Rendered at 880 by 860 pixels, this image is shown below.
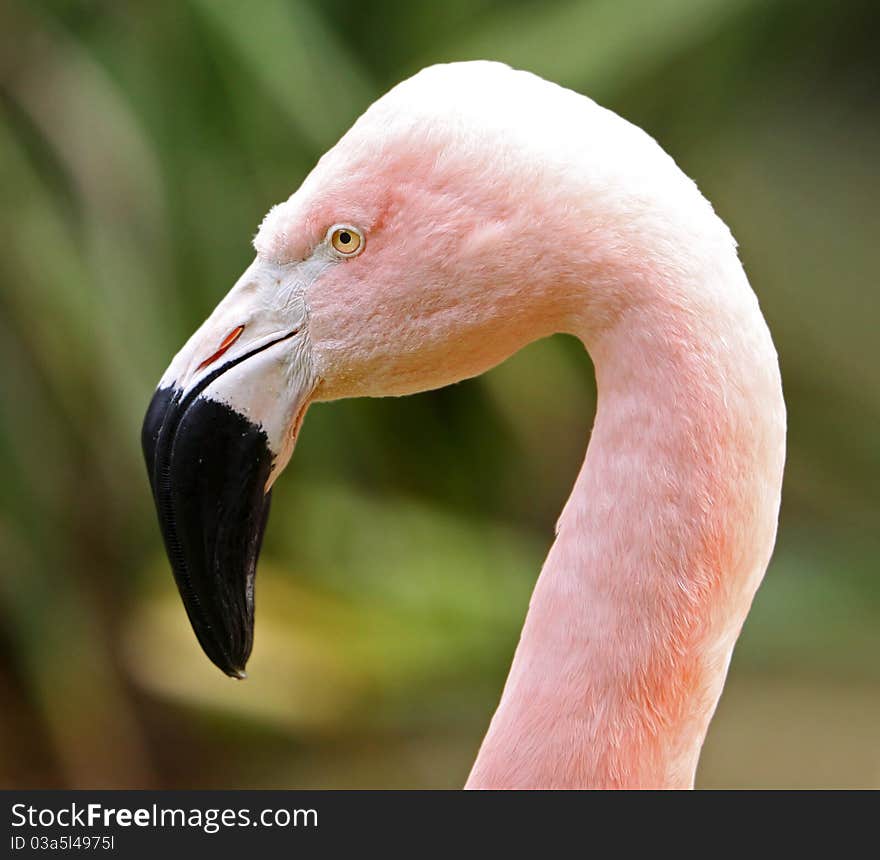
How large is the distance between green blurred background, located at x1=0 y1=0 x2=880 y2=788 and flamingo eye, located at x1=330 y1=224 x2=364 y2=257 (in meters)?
1.56

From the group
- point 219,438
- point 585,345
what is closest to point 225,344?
point 219,438

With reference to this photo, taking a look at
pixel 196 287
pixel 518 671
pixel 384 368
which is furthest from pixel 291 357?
pixel 196 287

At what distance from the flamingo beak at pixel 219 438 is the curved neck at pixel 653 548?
250mm

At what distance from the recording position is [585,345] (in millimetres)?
884

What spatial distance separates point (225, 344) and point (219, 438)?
8 centimetres

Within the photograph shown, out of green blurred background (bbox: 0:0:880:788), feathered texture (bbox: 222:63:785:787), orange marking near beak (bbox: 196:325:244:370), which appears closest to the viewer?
feathered texture (bbox: 222:63:785:787)

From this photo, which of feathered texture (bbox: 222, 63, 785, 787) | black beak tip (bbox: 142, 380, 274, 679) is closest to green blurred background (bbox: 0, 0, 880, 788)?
black beak tip (bbox: 142, 380, 274, 679)

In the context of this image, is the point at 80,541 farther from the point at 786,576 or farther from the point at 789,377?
the point at 789,377

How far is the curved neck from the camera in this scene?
84cm

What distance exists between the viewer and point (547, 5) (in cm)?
274

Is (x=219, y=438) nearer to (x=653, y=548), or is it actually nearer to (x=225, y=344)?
(x=225, y=344)

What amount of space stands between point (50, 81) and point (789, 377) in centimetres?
215

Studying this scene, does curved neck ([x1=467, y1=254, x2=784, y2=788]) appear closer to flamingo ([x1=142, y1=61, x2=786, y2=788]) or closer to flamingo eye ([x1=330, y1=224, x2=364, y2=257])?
flamingo ([x1=142, y1=61, x2=786, y2=788])

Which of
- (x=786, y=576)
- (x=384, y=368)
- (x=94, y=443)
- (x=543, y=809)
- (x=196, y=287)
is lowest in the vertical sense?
(x=543, y=809)
